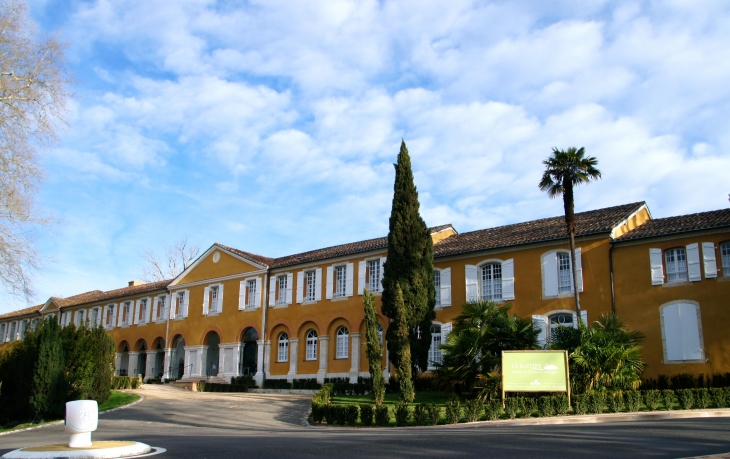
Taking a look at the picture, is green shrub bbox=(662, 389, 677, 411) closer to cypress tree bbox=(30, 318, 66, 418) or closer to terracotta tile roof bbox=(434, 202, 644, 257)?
terracotta tile roof bbox=(434, 202, 644, 257)

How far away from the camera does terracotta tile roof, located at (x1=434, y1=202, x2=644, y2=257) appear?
30031mm

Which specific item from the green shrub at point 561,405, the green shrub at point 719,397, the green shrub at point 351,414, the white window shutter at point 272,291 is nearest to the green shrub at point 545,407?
the green shrub at point 561,405

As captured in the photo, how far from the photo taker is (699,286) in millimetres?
26812

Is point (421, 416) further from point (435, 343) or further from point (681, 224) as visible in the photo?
point (681, 224)

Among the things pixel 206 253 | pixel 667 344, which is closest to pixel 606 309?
pixel 667 344

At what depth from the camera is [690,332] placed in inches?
Result: 1049

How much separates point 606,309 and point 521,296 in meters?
3.99

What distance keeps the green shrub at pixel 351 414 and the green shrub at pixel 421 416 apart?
1.93 m

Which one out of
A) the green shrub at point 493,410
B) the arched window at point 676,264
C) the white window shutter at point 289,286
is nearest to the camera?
the green shrub at point 493,410

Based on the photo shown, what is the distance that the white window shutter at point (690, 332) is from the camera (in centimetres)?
2638

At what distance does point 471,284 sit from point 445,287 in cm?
146

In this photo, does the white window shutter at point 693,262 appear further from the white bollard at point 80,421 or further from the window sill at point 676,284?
the white bollard at point 80,421

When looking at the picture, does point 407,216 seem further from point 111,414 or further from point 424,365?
point 111,414

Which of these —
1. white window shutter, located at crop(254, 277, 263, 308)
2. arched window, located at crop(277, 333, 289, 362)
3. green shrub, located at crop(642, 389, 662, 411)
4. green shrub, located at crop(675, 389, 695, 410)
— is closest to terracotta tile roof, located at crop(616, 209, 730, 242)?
green shrub, located at crop(675, 389, 695, 410)
